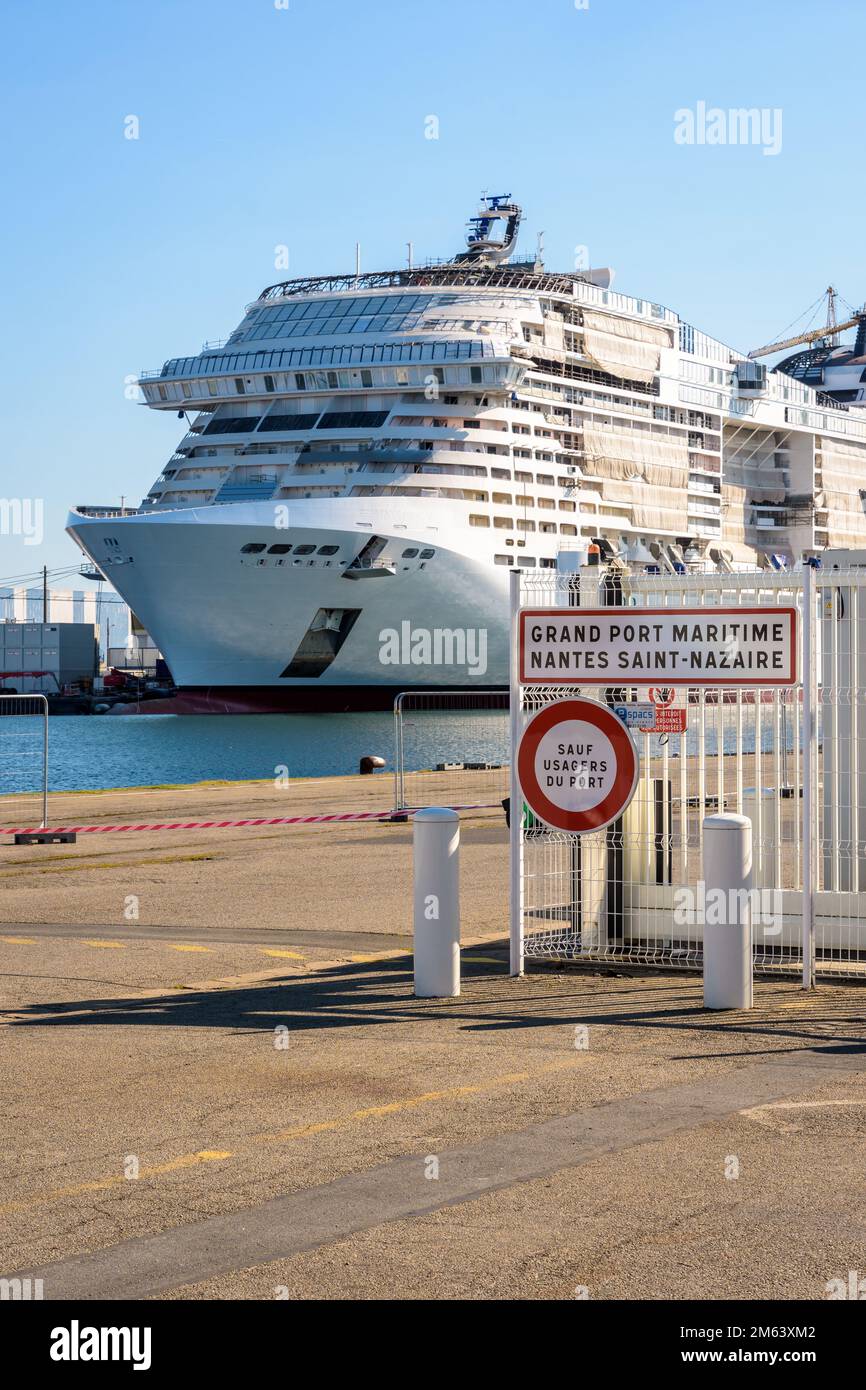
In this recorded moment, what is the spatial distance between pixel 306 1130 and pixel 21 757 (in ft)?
187

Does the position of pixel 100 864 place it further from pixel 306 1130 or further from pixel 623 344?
pixel 623 344

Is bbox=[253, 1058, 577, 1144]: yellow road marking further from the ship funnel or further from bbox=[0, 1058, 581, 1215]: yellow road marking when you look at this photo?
the ship funnel

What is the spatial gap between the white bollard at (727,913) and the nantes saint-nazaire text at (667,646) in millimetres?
990

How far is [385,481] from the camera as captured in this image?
222 ft

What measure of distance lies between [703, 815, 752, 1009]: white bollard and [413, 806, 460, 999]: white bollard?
4.47 ft

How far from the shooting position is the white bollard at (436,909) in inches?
369

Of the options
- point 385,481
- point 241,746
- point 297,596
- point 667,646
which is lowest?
point 241,746

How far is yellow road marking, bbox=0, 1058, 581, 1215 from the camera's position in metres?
5.74

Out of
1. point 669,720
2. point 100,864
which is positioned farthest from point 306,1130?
point 100,864

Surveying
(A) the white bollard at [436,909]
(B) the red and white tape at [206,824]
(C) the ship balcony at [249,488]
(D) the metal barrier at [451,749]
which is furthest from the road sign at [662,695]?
(C) the ship balcony at [249,488]

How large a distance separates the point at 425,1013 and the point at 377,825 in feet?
42.1

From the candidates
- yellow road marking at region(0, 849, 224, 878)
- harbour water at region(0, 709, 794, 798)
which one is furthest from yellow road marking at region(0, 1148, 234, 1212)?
harbour water at region(0, 709, 794, 798)

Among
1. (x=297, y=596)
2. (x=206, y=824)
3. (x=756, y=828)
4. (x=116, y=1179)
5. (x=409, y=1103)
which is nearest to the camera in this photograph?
(x=116, y=1179)
